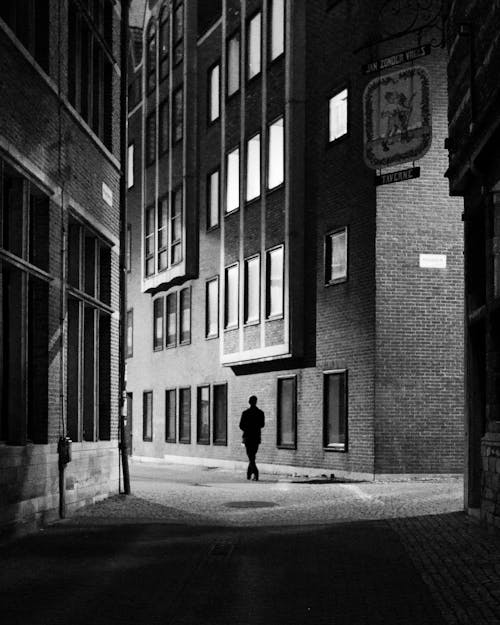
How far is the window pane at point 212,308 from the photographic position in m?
34.3

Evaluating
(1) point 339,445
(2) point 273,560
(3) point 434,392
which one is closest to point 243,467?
(1) point 339,445

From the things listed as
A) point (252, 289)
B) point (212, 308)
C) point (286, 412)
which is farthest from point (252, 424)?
point (212, 308)

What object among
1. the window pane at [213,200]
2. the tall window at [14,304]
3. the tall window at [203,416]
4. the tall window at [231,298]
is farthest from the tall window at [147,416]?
the tall window at [14,304]

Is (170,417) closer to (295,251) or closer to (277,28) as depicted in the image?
(295,251)

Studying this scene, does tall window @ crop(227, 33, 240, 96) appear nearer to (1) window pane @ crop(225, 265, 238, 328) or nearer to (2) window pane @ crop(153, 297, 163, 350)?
(1) window pane @ crop(225, 265, 238, 328)

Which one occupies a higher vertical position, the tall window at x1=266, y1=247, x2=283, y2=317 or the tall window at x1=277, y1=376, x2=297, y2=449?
the tall window at x1=266, y1=247, x2=283, y2=317

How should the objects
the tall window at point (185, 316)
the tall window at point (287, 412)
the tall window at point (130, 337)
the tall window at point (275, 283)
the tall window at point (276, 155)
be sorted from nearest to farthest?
1. the tall window at point (287, 412)
2. the tall window at point (275, 283)
3. the tall window at point (276, 155)
4. the tall window at point (185, 316)
5. the tall window at point (130, 337)

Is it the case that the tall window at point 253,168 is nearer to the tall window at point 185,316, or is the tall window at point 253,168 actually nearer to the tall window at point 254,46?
the tall window at point 254,46

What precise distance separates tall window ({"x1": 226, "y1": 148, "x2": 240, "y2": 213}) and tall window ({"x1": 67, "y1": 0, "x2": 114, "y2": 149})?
40.1 ft

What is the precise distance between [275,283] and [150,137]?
13162mm

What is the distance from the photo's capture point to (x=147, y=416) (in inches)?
1629

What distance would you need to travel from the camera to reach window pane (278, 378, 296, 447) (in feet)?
94.5

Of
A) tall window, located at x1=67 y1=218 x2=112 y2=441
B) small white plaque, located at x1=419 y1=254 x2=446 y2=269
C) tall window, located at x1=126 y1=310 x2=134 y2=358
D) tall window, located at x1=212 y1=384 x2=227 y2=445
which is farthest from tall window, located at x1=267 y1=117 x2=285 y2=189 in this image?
tall window, located at x1=126 y1=310 x2=134 y2=358

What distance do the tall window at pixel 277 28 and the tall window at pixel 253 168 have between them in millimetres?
2212
